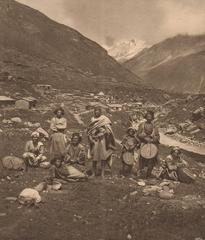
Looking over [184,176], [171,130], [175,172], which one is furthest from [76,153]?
[171,130]

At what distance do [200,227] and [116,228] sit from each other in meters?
1.77

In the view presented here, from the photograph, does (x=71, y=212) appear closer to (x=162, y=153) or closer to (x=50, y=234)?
(x=50, y=234)

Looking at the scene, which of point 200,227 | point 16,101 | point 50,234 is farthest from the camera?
point 16,101

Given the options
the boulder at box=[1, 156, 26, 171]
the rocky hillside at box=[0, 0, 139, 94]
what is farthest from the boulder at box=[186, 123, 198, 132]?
the rocky hillside at box=[0, 0, 139, 94]

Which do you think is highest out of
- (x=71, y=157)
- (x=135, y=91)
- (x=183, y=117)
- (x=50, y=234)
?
(x=135, y=91)

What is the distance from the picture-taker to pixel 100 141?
1412cm

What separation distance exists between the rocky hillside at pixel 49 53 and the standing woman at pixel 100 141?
4035cm

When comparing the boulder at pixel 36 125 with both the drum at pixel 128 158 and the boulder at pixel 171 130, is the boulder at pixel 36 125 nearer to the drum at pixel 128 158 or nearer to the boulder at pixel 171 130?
the drum at pixel 128 158

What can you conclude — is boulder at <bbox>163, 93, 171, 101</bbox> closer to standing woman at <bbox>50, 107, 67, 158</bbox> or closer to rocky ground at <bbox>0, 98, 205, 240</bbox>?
rocky ground at <bbox>0, 98, 205, 240</bbox>

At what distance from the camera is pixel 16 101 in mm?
27016

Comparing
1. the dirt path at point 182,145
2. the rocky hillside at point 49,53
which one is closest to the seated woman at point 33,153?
the dirt path at point 182,145

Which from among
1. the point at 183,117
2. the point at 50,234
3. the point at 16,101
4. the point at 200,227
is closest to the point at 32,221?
the point at 50,234

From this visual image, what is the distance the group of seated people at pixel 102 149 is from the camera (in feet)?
46.5

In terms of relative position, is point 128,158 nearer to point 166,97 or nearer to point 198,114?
point 198,114
